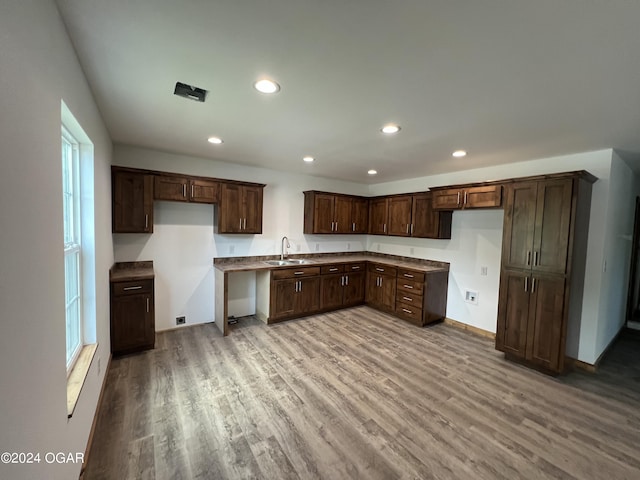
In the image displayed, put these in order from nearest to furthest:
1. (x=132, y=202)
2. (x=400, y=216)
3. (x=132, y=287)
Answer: (x=132, y=287) → (x=132, y=202) → (x=400, y=216)

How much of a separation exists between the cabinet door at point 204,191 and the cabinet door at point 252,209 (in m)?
0.42

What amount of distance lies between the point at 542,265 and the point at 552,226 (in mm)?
451

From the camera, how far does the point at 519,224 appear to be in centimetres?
323

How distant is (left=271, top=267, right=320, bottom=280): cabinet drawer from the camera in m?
4.31

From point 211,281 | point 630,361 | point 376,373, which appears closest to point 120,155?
point 211,281

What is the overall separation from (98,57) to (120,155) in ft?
7.62

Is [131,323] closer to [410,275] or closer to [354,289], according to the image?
[354,289]

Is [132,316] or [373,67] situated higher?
[373,67]

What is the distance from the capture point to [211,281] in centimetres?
431

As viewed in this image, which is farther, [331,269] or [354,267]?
[354,267]

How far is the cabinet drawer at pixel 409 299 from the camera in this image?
4395 mm

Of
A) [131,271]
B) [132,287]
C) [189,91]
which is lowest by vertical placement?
[132,287]

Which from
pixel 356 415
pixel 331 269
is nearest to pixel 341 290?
pixel 331 269

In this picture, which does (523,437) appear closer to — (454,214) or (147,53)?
(454,214)
